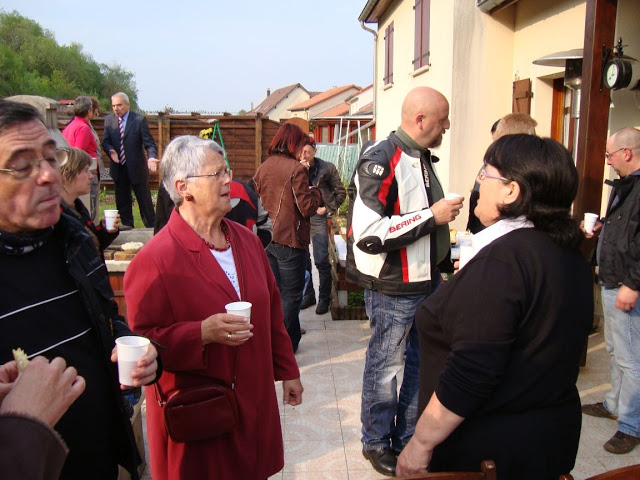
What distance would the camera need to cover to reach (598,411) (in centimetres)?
402

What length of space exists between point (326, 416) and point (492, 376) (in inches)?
104

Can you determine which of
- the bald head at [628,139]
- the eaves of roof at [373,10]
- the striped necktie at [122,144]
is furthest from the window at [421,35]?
the bald head at [628,139]

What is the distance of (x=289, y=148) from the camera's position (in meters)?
4.96

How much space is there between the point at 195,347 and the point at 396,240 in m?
1.29

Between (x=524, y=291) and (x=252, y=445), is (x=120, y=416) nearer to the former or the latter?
(x=252, y=445)

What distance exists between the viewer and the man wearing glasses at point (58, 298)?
1580 mm

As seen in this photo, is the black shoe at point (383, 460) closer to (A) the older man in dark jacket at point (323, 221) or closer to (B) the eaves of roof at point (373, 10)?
(A) the older man in dark jacket at point (323, 221)

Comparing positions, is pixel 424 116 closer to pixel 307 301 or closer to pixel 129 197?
pixel 307 301

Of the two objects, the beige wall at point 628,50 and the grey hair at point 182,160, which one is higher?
the beige wall at point 628,50

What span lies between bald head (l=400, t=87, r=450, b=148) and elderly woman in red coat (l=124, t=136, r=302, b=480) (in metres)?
1.19

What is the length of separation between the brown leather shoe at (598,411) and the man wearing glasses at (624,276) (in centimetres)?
30

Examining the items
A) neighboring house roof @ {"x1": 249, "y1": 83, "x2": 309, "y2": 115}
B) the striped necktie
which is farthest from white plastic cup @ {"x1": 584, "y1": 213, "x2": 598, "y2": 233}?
neighboring house roof @ {"x1": 249, "y1": 83, "x2": 309, "y2": 115}

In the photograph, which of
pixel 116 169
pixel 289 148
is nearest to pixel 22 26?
pixel 116 169

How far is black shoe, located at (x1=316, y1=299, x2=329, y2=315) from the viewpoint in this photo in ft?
21.4
